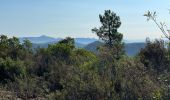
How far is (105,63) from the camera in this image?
47.8ft

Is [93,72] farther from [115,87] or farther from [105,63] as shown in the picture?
[105,63]

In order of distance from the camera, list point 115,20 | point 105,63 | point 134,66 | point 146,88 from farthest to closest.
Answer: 1. point 115,20
2. point 105,63
3. point 134,66
4. point 146,88

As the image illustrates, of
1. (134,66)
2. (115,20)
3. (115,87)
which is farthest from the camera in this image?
(115,20)

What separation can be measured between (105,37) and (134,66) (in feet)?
158

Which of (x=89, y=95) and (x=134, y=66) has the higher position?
(x=134, y=66)

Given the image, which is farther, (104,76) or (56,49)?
(56,49)

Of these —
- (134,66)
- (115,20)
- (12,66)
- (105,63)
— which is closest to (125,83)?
(134,66)

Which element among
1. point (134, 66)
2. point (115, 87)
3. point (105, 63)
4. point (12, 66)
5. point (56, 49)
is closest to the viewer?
point (134, 66)

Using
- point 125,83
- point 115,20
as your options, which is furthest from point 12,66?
point 115,20

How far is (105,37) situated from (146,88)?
4904 cm

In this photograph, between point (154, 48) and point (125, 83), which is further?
point (154, 48)

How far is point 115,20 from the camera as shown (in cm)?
5822

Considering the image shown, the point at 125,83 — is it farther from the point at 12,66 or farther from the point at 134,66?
the point at 12,66

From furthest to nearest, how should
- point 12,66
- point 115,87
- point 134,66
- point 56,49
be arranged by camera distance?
point 56,49 < point 12,66 < point 115,87 < point 134,66
